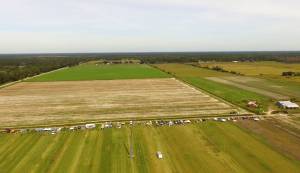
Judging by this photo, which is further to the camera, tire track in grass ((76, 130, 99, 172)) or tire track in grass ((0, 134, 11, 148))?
tire track in grass ((0, 134, 11, 148))

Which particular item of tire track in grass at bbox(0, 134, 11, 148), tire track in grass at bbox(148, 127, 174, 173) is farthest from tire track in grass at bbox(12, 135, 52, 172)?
tire track in grass at bbox(148, 127, 174, 173)

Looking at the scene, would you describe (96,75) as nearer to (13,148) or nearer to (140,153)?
(13,148)

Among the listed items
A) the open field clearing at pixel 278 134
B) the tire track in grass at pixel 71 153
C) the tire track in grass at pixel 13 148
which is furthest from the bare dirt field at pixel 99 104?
the tire track in grass at pixel 71 153

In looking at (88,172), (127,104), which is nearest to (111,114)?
(127,104)

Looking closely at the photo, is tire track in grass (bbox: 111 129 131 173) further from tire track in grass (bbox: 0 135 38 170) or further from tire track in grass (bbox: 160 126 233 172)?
tire track in grass (bbox: 0 135 38 170)

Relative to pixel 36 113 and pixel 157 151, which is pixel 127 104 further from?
pixel 157 151

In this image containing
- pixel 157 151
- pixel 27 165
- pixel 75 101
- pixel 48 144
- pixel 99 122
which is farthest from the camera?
pixel 75 101

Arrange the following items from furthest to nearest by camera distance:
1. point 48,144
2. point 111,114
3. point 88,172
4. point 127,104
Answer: point 127,104
point 111,114
point 48,144
point 88,172
